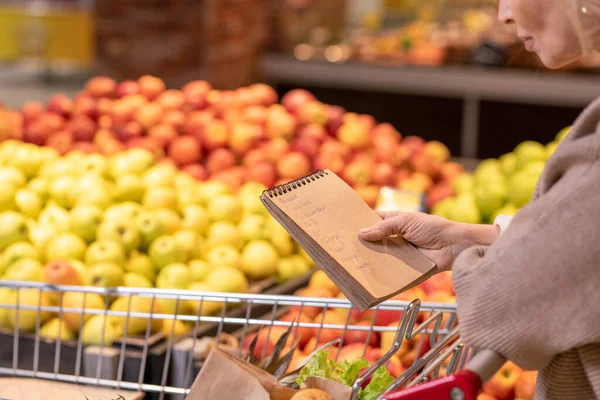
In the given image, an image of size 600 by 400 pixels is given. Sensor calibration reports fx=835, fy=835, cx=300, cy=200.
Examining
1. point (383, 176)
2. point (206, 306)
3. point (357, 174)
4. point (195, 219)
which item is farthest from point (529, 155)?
point (206, 306)

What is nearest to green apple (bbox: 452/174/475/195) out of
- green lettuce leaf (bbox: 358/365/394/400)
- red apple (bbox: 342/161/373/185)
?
red apple (bbox: 342/161/373/185)

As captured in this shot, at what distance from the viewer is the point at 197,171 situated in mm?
3252

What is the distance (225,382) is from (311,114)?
247 centimetres

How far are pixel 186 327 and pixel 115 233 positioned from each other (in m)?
0.43

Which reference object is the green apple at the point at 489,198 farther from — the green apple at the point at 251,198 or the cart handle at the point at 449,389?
the cart handle at the point at 449,389

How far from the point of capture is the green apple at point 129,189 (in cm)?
282

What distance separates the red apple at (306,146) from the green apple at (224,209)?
622mm

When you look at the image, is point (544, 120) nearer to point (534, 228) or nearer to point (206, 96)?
point (206, 96)

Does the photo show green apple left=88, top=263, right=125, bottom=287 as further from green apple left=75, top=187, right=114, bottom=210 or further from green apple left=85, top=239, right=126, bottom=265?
green apple left=75, top=187, right=114, bottom=210

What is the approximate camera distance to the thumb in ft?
4.66

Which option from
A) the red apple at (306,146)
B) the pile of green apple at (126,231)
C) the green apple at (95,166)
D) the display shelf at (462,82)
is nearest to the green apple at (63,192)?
the pile of green apple at (126,231)

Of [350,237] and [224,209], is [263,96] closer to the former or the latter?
[224,209]

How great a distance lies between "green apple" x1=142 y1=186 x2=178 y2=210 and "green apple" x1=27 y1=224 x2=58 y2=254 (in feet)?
1.06

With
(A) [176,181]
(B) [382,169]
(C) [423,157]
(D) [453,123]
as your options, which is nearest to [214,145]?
(A) [176,181]
